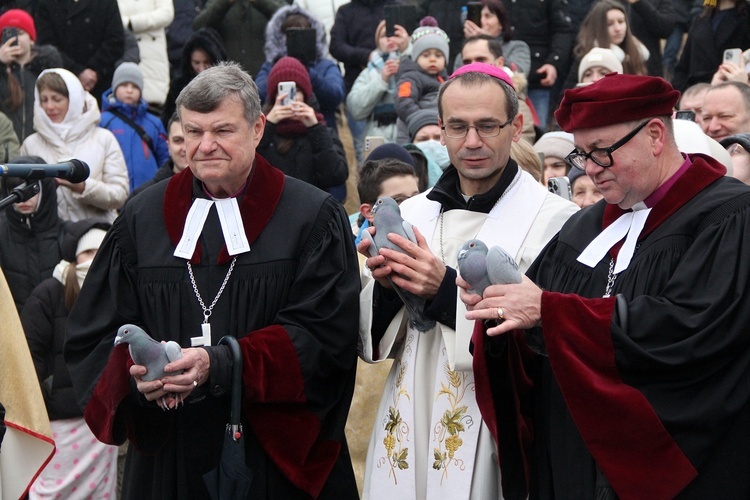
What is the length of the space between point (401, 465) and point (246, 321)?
81 cm

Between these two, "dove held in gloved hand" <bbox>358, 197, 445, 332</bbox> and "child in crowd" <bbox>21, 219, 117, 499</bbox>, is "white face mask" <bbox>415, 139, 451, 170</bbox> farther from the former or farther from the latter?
"dove held in gloved hand" <bbox>358, 197, 445, 332</bbox>

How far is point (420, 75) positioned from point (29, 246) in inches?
135

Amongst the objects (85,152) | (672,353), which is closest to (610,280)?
(672,353)

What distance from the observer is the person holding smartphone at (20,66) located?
377 inches

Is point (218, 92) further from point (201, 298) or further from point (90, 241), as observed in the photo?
point (90, 241)

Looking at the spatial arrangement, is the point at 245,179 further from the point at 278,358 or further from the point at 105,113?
the point at 105,113

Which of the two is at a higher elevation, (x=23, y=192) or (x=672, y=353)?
(x=23, y=192)

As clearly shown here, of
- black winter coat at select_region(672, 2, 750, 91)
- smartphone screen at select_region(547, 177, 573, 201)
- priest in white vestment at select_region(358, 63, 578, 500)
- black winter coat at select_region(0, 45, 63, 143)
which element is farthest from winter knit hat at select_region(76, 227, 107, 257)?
black winter coat at select_region(672, 2, 750, 91)

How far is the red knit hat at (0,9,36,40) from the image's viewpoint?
9.89 metres

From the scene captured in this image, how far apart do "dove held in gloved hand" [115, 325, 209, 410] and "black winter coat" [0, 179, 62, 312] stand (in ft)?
12.2

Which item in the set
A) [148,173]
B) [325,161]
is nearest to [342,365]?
[325,161]

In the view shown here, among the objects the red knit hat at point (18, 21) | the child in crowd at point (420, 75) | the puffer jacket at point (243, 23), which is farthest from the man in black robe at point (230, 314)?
the puffer jacket at point (243, 23)

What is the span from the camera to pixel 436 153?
782cm

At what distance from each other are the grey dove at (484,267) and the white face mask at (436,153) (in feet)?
13.0
